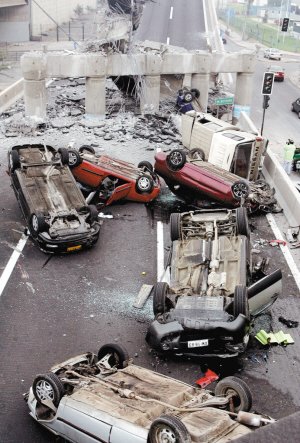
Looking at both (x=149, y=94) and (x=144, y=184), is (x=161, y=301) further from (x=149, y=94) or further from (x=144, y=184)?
(x=149, y=94)

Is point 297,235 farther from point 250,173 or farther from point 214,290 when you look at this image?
point 214,290

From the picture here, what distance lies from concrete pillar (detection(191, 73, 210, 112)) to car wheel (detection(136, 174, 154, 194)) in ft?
35.0

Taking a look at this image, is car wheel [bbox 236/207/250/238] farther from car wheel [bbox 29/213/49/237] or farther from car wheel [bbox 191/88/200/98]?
car wheel [bbox 191/88/200/98]

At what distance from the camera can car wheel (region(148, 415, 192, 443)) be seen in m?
6.12

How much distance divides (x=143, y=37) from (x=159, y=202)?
25774 mm

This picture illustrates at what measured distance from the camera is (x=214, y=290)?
10078 mm

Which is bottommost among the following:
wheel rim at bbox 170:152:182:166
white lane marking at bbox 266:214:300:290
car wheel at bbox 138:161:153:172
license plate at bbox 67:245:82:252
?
white lane marking at bbox 266:214:300:290

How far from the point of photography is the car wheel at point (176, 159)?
15.2 metres

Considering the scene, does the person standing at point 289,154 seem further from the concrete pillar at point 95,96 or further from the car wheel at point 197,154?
the concrete pillar at point 95,96

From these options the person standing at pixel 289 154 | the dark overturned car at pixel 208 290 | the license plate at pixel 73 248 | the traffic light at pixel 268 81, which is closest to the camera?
the dark overturned car at pixel 208 290

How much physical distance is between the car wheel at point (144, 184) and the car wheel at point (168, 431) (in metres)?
9.79

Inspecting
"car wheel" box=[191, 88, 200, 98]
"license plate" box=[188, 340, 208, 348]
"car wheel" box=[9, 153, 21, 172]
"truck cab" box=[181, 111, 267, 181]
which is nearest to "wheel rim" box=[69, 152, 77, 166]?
"car wheel" box=[9, 153, 21, 172]

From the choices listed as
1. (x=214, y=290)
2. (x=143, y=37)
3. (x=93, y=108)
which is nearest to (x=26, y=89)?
(x=93, y=108)

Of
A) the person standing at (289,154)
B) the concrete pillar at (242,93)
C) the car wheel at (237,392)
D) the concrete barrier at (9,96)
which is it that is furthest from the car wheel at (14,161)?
the concrete pillar at (242,93)
